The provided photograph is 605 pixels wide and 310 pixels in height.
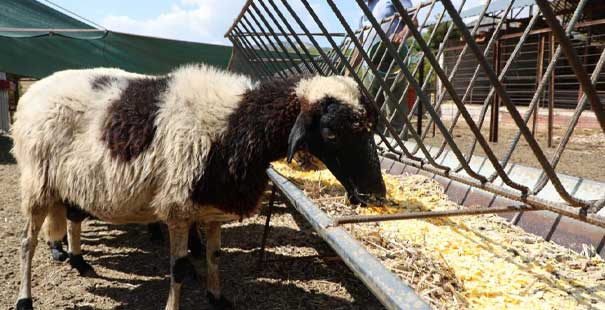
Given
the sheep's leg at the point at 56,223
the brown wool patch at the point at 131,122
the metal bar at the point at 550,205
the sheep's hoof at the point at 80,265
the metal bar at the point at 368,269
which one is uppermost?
the brown wool patch at the point at 131,122

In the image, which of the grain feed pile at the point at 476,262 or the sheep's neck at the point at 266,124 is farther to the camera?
the sheep's neck at the point at 266,124

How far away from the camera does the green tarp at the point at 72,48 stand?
8.14m

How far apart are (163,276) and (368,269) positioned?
9.42ft

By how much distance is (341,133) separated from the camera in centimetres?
257

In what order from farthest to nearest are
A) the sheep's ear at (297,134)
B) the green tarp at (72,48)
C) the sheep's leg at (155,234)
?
1. the green tarp at (72,48)
2. the sheep's leg at (155,234)
3. the sheep's ear at (297,134)

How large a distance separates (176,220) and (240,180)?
462 mm

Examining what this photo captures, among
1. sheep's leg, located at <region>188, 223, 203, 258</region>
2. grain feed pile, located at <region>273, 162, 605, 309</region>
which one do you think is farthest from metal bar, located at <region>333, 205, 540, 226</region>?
sheep's leg, located at <region>188, 223, 203, 258</region>

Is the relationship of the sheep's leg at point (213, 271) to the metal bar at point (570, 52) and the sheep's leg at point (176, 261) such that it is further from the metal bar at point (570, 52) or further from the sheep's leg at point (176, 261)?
the metal bar at point (570, 52)

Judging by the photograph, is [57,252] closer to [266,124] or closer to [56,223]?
[56,223]

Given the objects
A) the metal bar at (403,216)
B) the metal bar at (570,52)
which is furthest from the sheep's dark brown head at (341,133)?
the metal bar at (570,52)

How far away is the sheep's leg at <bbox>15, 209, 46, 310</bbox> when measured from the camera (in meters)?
3.04

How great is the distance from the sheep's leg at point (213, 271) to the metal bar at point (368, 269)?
1.52 metres

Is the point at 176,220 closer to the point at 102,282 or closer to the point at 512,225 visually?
the point at 102,282

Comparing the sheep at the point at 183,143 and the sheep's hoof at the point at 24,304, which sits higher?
the sheep at the point at 183,143
